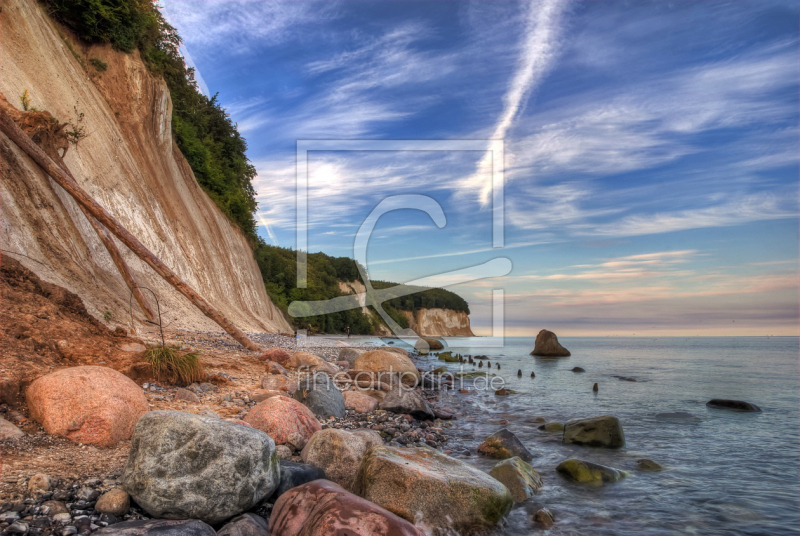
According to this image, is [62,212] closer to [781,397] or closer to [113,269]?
[113,269]

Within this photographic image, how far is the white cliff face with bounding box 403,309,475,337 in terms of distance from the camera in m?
90.5

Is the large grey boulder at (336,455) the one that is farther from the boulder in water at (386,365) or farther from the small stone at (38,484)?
the boulder in water at (386,365)

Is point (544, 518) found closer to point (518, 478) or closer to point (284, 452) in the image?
point (518, 478)

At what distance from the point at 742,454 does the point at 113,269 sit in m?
15.3

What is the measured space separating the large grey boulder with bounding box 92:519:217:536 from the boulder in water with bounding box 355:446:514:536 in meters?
1.72

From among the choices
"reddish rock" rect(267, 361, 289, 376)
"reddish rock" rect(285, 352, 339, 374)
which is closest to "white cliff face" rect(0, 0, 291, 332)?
"reddish rock" rect(267, 361, 289, 376)

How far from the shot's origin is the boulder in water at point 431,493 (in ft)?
16.1

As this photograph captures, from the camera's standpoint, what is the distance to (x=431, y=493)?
501 centimetres

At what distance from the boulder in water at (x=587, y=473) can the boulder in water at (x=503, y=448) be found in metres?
0.88

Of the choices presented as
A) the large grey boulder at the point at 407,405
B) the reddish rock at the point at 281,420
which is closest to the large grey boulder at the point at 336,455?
the reddish rock at the point at 281,420

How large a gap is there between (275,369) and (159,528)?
24.1 feet

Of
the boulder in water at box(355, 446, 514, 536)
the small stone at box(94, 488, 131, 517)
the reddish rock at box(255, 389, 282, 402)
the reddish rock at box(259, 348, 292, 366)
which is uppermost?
the reddish rock at box(259, 348, 292, 366)

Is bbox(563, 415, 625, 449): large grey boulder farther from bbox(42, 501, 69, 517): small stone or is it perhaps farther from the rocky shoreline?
bbox(42, 501, 69, 517): small stone

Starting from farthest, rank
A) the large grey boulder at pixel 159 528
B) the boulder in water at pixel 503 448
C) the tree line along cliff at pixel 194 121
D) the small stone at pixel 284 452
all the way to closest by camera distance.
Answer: the tree line along cliff at pixel 194 121
the boulder in water at pixel 503 448
the small stone at pixel 284 452
the large grey boulder at pixel 159 528
